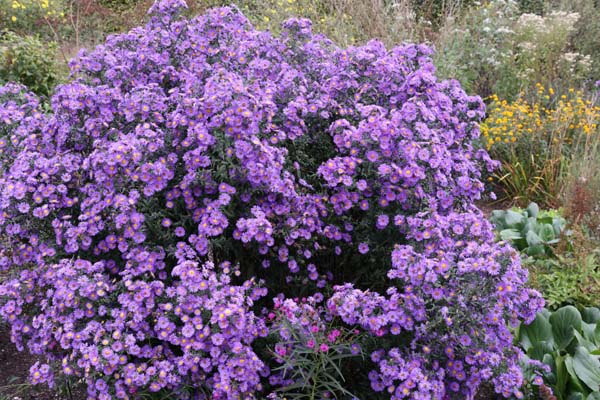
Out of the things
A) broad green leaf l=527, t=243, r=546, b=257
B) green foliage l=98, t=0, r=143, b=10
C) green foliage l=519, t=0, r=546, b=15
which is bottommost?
green foliage l=98, t=0, r=143, b=10

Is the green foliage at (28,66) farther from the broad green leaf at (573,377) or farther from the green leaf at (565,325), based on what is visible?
the broad green leaf at (573,377)

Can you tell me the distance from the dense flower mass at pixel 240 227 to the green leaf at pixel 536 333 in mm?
568

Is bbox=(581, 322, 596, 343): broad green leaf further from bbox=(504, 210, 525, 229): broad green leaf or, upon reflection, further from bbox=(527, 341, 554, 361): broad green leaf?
bbox=(504, 210, 525, 229): broad green leaf

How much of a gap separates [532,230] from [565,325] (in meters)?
1.04

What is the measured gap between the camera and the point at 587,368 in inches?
111

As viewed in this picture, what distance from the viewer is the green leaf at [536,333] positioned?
3092mm

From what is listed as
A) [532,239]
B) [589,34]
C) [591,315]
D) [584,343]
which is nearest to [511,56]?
[589,34]

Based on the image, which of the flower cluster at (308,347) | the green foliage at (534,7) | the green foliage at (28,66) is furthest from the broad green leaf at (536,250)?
the green foliage at (534,7)

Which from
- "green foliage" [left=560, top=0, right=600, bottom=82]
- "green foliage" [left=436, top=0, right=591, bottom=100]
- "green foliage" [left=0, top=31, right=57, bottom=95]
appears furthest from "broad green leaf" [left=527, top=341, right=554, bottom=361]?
"green foliage" [left=0, top=31, right=57, bottom=95]

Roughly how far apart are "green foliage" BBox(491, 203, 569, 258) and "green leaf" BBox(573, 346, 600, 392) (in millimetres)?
916

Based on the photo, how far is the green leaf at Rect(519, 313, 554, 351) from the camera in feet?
10.1

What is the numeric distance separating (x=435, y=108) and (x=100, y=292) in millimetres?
1694

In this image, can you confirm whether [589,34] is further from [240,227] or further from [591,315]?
[240,227]

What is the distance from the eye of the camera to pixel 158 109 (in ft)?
9.14
